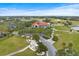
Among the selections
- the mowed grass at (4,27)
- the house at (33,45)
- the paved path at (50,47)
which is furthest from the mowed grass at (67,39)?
the mowed grass at (4,27)

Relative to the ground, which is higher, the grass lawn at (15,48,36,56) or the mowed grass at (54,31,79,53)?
the mowed grass at (54,31,79,53)

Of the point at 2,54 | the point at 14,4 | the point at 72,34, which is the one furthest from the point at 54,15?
the point at 2,54

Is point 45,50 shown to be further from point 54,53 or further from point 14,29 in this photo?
point 14,29

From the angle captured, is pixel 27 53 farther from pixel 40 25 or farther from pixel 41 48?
pixel 40 25

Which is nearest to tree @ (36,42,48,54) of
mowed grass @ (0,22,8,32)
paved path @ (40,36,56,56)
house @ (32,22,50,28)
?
paved path @ (40,36,56,56)

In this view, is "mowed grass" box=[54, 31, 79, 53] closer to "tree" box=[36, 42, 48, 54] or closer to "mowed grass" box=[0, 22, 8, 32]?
"tree" box=[36, 42, 48, 54]

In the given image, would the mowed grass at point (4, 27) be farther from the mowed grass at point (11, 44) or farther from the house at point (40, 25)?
the house at point (40, 25)

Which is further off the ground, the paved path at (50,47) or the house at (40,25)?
the house at (40,25)

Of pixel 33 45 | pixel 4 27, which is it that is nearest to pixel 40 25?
pixel 33 45
